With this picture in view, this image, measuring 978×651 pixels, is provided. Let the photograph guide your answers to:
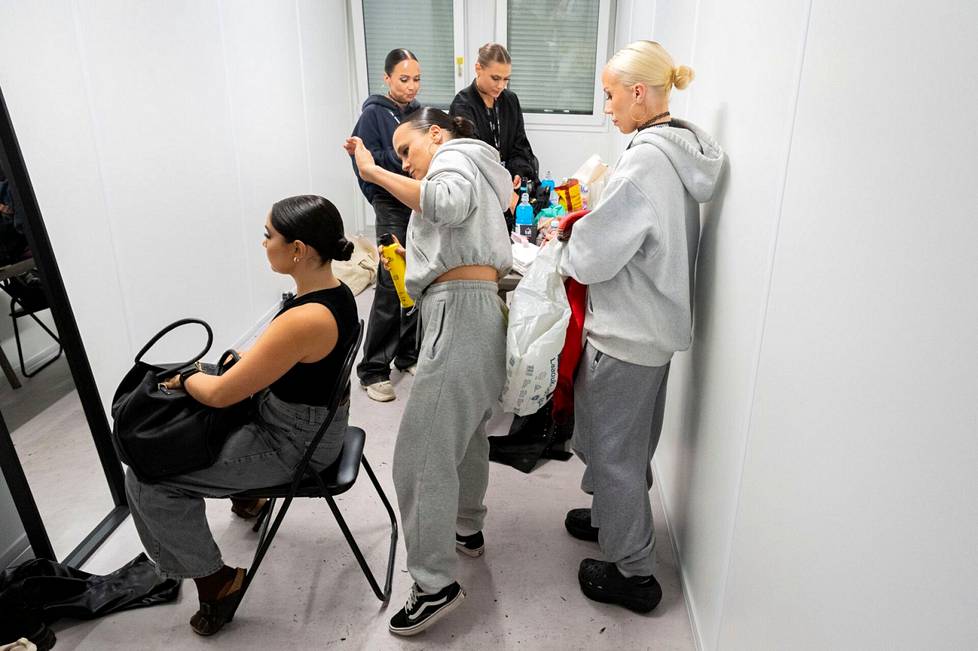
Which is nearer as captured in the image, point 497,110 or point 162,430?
point 162,430

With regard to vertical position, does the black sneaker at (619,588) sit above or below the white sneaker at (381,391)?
above

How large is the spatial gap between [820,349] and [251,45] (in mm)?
3485

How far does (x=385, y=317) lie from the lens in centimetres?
315

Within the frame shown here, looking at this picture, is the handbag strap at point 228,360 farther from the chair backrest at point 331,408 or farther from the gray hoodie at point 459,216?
the gray hoodie at point 459,216

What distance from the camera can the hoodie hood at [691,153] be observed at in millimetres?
1497

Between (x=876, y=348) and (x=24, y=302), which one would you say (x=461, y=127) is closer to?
(x=876, y=348)

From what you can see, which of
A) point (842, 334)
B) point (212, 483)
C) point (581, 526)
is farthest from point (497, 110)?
point (842, 334)

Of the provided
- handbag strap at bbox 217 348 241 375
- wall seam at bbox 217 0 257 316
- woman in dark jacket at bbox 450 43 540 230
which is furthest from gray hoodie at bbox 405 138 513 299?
wall seam at bbox 217 0 257 316

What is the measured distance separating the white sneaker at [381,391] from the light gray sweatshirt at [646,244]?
1.64 m

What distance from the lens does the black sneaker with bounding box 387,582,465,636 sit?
5.64 ft

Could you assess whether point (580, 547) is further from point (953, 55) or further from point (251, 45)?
point (251, 45)

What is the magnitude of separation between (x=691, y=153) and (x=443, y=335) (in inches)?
29.7

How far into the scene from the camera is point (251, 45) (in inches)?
137

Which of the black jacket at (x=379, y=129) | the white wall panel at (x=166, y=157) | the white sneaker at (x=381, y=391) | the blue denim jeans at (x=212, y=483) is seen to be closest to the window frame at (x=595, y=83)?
the black jacket at (x=379, y=129)
